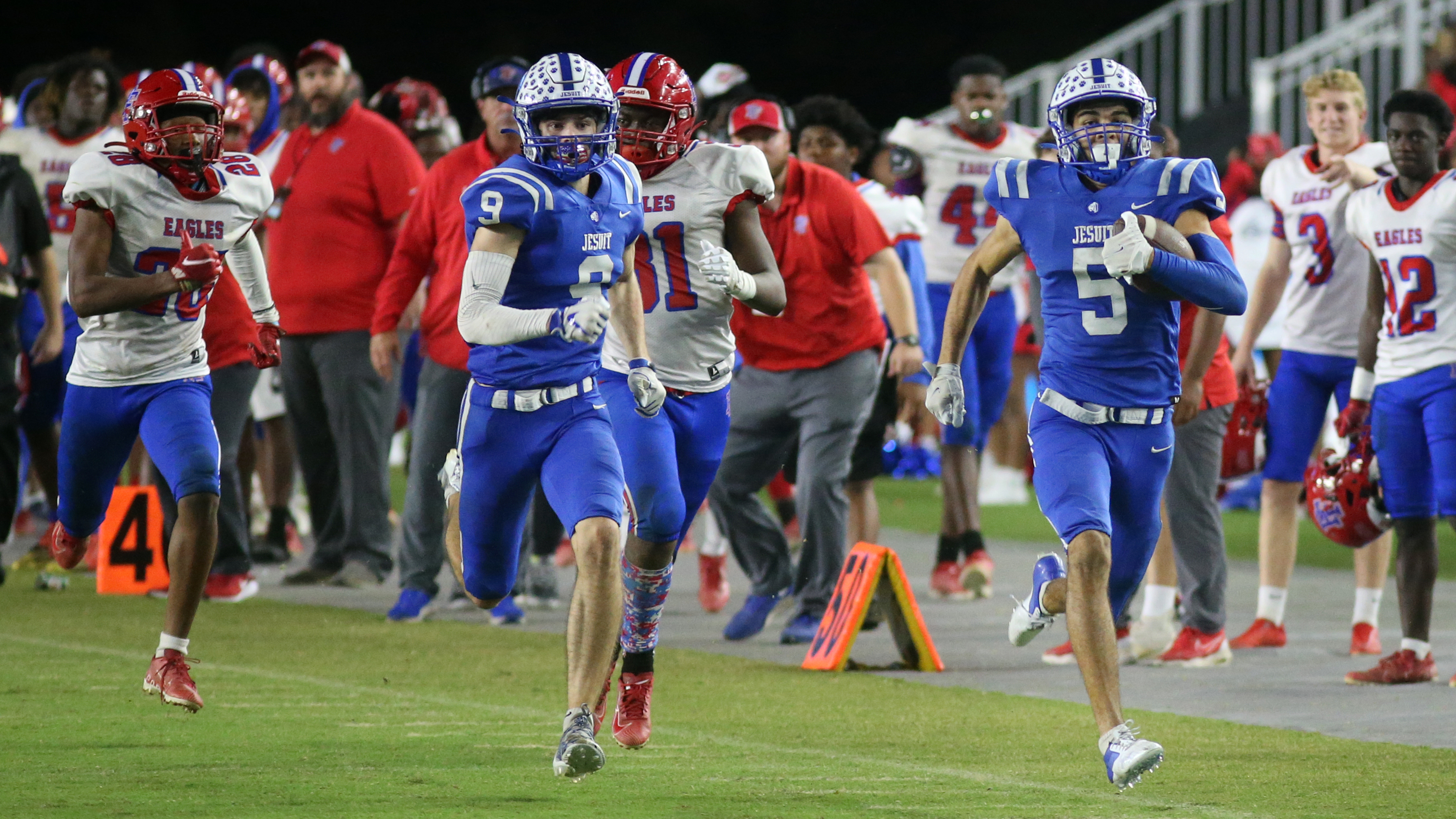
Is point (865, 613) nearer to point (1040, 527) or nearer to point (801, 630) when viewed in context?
point (801, 630)

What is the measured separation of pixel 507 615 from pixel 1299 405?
338 centimetres

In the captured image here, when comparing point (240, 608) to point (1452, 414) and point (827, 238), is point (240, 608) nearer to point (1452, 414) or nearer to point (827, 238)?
point (827, 238)

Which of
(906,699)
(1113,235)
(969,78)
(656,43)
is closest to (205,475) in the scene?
(906,699)

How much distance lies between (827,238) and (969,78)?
228 centimetres

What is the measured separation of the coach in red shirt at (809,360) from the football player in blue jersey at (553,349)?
2558 millimetres

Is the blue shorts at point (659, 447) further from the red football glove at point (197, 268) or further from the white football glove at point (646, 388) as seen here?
the red football glove at point (197, 268)

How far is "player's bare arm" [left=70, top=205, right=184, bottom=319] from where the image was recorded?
6.07m

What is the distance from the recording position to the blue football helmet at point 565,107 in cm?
525

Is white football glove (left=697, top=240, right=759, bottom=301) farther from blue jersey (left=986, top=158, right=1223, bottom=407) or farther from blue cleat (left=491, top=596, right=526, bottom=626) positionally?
blue cleat (left=491, top=596, right=526, bottom=626)

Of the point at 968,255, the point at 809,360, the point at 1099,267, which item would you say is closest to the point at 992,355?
the point at 968,255

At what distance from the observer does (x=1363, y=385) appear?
726 centimetres

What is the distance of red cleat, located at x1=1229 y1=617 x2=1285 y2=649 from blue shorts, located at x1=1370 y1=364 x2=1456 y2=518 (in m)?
1.12

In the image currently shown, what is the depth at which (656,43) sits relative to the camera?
77.7 feet

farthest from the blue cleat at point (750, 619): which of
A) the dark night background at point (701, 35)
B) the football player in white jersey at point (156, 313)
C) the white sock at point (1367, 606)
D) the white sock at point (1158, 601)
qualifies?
the dark night background at point (701, 35)
